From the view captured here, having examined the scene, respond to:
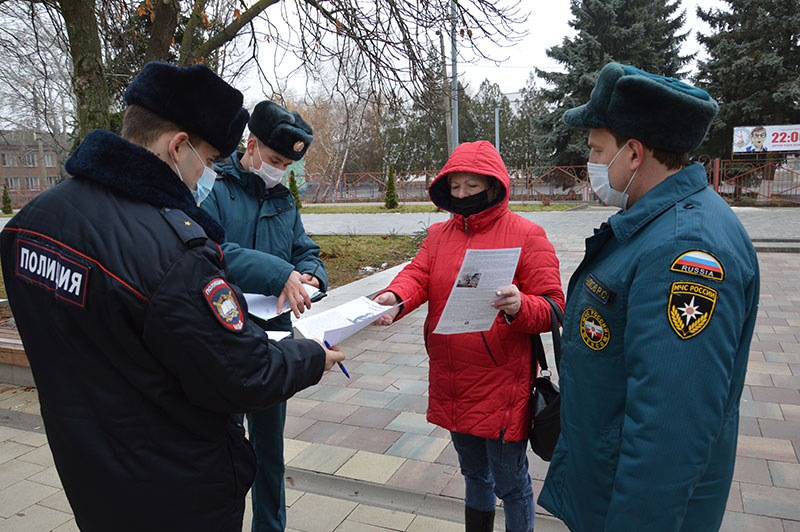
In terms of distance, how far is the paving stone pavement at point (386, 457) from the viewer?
297cm

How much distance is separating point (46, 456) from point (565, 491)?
11.8 ft

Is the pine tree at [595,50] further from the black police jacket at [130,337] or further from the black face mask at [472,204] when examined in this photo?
the black police jacket at [130,337]

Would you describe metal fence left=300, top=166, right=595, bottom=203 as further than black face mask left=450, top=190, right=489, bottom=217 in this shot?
Yes

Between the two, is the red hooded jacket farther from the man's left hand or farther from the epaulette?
the epaulette

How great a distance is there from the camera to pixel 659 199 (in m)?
1.41

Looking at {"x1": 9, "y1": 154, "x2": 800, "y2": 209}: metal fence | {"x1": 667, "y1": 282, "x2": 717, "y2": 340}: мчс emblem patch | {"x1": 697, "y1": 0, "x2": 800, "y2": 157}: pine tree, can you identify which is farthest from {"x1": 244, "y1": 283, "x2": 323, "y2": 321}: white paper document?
{"x1": 697, "y1": 0, "x2": 800, "y2": 157}: pine tree

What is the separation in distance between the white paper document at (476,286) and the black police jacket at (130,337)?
0.81m

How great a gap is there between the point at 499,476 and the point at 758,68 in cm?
3135

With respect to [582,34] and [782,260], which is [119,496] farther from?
[582,34]

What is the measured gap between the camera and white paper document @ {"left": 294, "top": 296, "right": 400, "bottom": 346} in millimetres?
1804

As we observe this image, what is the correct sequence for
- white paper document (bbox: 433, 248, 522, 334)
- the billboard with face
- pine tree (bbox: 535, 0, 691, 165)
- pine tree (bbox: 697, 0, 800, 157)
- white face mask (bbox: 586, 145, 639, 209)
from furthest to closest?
pine tree (bbox: 535, 0, 691, 165)
pine tree (bbox: 697, 0, 800, 157)
the billboard with face
white paper document (bbox: 433, 248, 522, 334)
white face mask (bbox: 586, 145, 639, 209)

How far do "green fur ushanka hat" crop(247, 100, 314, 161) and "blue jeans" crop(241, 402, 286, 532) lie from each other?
1.24 metres

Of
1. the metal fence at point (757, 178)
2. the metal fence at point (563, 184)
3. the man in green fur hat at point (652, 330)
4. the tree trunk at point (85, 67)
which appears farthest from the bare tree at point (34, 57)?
the metal fence at point (757, 178)

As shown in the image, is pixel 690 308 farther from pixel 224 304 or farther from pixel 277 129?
pixel 277 129
